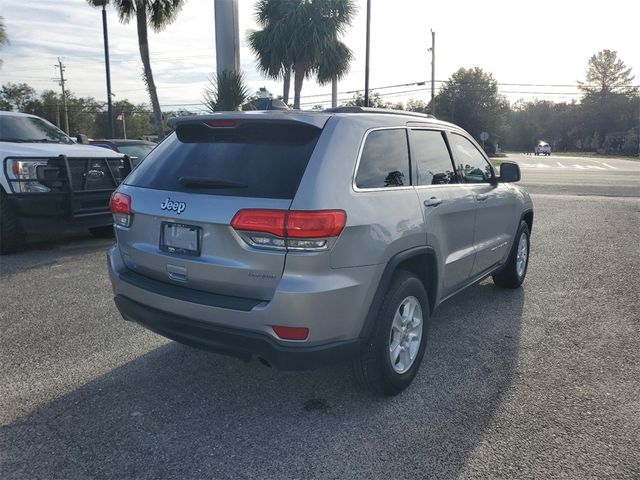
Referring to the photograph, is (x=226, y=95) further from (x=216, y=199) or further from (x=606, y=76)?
(x=606, y=76)

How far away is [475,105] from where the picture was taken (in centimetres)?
6219

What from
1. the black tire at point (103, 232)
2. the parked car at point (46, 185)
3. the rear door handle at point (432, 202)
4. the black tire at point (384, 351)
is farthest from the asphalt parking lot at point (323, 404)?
the black tire at point (103, 232)

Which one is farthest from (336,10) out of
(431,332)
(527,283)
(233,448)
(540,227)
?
(233,448)

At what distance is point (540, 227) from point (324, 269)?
826 centimetres

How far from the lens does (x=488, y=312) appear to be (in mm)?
4965

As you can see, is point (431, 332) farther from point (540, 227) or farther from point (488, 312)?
point (540, 227)

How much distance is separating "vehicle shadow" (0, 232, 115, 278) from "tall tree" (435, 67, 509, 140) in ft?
190

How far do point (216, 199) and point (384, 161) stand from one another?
111 cm

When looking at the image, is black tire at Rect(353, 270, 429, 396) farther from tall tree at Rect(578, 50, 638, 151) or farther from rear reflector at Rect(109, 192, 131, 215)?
tall tree at Rect(578, 50, 638, 151)

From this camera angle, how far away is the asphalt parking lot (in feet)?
8.57

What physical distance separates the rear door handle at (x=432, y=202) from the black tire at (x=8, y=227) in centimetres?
572

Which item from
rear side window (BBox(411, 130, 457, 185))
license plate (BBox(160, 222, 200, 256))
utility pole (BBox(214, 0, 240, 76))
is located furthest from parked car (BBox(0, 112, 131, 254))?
utility pole (BBox(214, 0, 240, 76))

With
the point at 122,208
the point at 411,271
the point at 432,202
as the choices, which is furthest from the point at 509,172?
the point at 122,208

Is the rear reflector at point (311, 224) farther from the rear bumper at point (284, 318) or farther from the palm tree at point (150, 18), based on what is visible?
the palm tree at point (150, 18)
